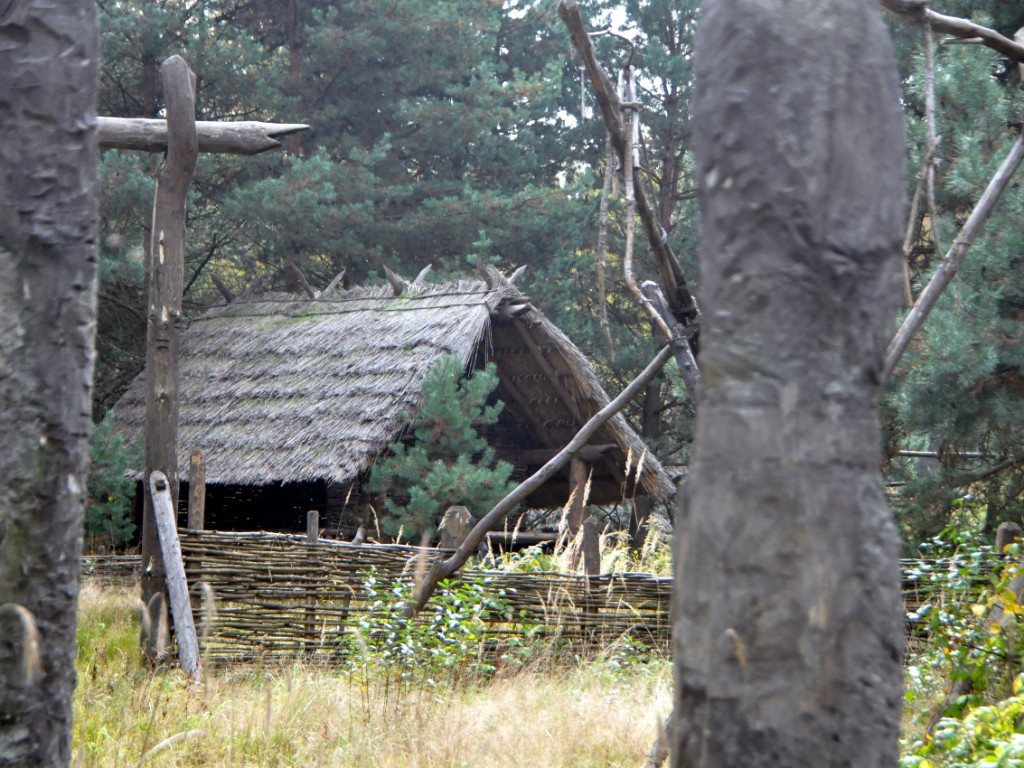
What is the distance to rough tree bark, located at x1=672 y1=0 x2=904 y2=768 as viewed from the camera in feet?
4.02

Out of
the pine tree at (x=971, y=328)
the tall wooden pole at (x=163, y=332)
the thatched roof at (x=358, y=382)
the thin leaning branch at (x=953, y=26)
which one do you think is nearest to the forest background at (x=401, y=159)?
the thatched roof at (x=358, y=382)

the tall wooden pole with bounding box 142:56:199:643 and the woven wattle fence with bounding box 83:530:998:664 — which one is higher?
the tall wooden pole with bounding box 142:56:199:643

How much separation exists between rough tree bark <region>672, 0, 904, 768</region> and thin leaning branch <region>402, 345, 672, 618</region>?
2.36 meters

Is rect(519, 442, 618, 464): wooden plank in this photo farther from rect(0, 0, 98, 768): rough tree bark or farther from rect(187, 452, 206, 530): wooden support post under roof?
rect(0, 0, 98, 768): rough tree bark

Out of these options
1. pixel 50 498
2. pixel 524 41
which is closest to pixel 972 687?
pixel 50 498

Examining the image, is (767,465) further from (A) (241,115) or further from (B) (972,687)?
(A) (241,115)

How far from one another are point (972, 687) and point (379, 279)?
45.5 feet

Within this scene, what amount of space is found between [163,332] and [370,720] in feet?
9.47

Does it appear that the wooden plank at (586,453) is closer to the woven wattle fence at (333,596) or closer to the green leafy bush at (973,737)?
the woven wattle fence at (333,596)

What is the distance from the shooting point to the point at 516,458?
40.1 feet

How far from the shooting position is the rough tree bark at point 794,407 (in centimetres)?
123

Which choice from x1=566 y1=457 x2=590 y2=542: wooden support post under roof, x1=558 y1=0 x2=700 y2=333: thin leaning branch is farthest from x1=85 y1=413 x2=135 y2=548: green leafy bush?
x1=558 y1=0 x2=700 y2=333: thin leaning branch

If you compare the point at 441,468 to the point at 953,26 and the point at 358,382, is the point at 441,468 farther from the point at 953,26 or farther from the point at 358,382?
the point at 953,26

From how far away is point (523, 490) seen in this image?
467 centimetres
